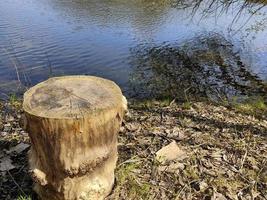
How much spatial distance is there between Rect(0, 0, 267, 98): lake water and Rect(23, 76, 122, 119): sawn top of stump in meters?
4.55

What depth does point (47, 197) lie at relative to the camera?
3.87 meters

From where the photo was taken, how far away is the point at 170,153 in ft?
15.5

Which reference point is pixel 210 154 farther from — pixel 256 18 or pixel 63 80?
pixel 256 18

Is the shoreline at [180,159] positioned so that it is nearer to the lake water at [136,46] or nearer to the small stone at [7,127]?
the small stone at [7,127]

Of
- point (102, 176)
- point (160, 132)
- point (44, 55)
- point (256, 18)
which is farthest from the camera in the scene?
point (256, 18)

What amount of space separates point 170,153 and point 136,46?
25.9 ft

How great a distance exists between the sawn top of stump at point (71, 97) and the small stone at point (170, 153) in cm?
107

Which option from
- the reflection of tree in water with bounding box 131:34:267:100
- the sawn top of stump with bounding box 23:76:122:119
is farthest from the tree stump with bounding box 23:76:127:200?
the reflection of tree in water with bounding box 131:34:267:100

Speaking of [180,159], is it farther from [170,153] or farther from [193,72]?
[193,72]

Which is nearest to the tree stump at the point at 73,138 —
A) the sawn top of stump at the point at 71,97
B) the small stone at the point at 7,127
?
the sawn top of stump at the point at 71,97

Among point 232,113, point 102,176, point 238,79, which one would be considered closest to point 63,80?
point 102,176

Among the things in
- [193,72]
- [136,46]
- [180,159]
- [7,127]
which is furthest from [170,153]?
[136,46]

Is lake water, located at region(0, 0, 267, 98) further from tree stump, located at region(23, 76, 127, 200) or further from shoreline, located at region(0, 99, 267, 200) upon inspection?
tree stump, located at region(23, 76, 127, 200)

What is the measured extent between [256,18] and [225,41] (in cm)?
259
